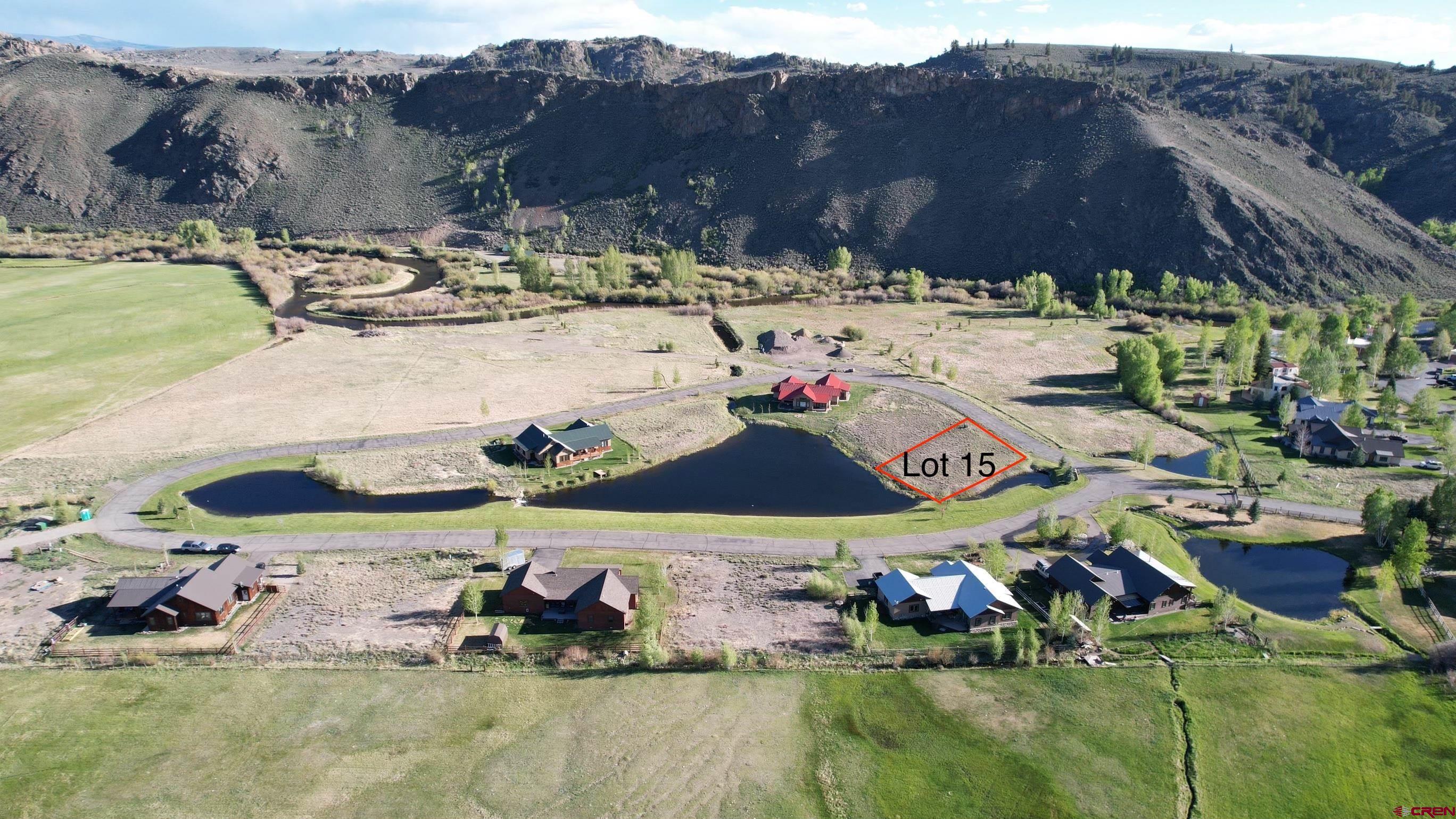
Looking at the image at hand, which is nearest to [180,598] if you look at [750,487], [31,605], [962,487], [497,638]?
[31,605]

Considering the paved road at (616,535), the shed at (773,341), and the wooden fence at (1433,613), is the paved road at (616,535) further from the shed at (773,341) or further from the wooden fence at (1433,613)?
the shed at (773,341)

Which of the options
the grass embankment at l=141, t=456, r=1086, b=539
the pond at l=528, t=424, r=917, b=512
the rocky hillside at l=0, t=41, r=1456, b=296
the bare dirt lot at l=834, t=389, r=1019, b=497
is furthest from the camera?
the rocky hillside at l=0, t=41, r=1456, b=296

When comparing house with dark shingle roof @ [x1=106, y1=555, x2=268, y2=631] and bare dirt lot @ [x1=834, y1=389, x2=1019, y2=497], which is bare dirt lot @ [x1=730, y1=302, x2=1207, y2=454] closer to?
bare dirt lot @ [x1=834, y1=389, x2=1019, y2=497]

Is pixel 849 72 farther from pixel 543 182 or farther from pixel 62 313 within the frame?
pixel 62 313

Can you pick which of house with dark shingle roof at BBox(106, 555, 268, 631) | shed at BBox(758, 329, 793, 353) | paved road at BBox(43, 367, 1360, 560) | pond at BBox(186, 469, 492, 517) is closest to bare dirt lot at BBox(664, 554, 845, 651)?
paved road at BBox(43, 367, 1360, 560)

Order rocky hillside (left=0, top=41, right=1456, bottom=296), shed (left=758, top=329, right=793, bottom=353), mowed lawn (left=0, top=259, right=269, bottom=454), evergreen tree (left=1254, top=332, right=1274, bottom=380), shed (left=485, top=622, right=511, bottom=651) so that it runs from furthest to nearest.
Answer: rocky hillside (left=0, top=41, right=1456, bottom=296) < shed (left=758, top=329, right=793, bottom=353) < evergreen tree (left=1254, top=332, right=1274, bottom=380) < mowed lawn (left=0, top=259, right=269, bottom=454) < shed (left=485, top=622, right=511, bottom=651)

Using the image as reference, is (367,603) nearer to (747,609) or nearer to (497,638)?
(497,638)

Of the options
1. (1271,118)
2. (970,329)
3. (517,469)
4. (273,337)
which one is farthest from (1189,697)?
(1271,118)
